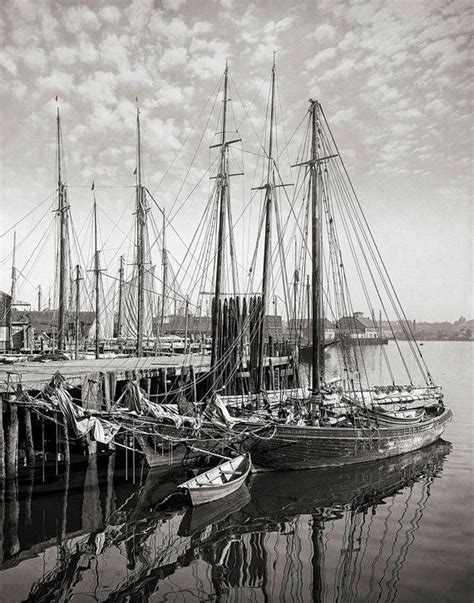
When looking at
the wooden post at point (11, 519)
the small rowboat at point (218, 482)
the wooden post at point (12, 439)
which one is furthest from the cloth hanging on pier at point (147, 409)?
the wooden post at point (11, 519)

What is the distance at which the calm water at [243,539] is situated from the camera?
11406 millimetres

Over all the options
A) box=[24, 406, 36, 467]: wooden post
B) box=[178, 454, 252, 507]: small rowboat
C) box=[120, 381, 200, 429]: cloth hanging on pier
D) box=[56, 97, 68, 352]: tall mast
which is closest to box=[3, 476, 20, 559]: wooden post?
box=[24, 406, 36, 467]: wooden post

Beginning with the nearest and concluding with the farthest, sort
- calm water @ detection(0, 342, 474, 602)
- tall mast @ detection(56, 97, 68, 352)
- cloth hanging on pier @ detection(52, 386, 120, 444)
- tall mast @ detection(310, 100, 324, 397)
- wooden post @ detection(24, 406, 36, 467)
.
Answer: calm water @ detection(0, 342, 474, 602)
cloth hanging on pier @ detection(52, 386, 120, 444)
wooden post @ detection(24, 406, 36, 467)
tall mast @ detection(310, 100, 324, 397)
tall mast @ detection(56, 97, 68, 352)

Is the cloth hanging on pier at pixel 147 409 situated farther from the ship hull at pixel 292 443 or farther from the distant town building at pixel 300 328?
the distant town building at pixel 300 328

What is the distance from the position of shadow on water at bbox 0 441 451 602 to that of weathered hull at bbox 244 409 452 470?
693mm

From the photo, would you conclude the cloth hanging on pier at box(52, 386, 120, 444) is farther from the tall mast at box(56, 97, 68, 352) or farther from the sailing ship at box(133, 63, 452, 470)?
the tall mast at box(56, 97, 68, 352)

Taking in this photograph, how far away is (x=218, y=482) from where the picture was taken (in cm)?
1708

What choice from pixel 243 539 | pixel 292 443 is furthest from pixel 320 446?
pixel 243 539

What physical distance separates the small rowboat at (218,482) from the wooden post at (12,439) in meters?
7.38

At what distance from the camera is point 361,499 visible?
1811 cm

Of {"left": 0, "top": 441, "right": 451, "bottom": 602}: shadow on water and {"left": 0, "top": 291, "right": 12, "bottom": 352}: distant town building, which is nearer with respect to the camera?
{"left": 0, "top": 441, "right": 451, "bottom": 602}: shadow on water

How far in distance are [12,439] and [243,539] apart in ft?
36.3

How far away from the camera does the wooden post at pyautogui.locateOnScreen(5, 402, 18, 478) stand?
736 inches

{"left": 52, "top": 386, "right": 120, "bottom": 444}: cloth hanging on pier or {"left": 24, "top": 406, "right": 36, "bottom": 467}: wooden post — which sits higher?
{"left": 52, "top": 386, "right": 120, "bottom": 444}: cloth hanging on pier
